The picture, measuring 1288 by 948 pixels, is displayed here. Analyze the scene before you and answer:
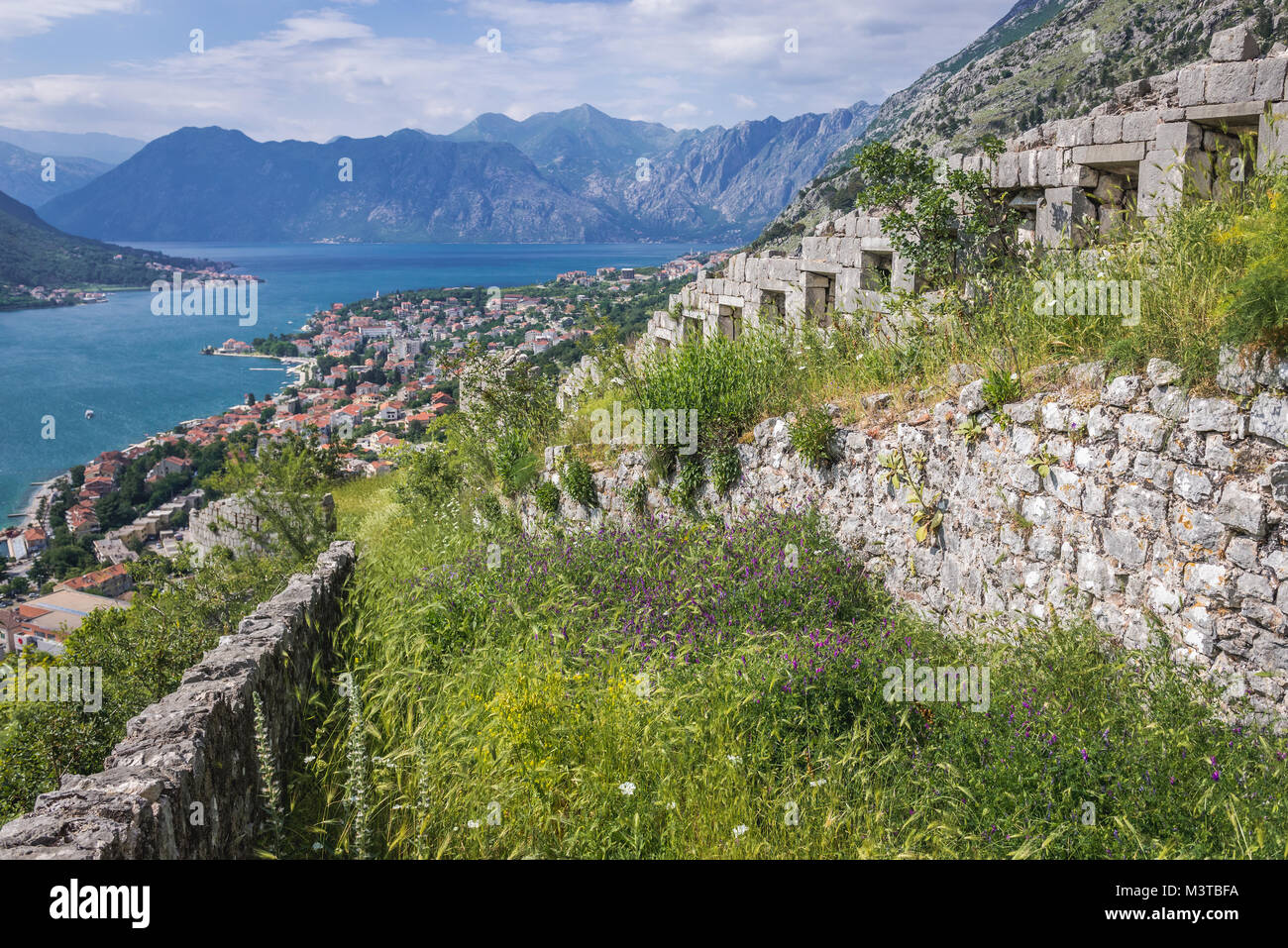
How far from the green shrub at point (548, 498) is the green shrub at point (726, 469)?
2.44 meters

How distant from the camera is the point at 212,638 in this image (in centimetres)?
723

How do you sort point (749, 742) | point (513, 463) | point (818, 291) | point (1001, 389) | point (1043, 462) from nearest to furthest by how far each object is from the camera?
point (749, 742) < point (1043, 462) < point (1001, 389) < point (513, 463) < point (818, 291)

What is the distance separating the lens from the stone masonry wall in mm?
4453

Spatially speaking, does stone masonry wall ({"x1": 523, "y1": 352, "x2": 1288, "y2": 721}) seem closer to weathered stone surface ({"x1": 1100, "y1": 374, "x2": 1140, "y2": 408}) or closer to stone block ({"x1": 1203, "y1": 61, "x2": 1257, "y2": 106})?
weathered stone surface ({"x1": 1100, "y1": 374, "x2": 1140, "y2": 408})

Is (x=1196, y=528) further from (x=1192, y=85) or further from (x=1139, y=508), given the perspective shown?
(x=1192, y=85)

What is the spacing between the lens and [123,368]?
87.4 metres

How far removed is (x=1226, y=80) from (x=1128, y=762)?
7996 mm

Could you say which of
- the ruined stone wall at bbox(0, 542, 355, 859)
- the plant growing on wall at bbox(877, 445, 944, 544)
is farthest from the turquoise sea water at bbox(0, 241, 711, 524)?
the plant growing on wall at bbox(877, 445, 944, 544)

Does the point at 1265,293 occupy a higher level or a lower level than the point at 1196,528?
higher

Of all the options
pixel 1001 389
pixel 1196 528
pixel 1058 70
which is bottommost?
pixel 1196 528

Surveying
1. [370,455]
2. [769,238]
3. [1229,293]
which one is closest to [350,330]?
[769,238]

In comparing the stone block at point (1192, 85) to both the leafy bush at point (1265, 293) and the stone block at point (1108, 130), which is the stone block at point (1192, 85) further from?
the leafy bush at point (1265, 293)

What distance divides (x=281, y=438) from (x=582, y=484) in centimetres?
1241

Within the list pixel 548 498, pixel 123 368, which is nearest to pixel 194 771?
pixel 548 498
